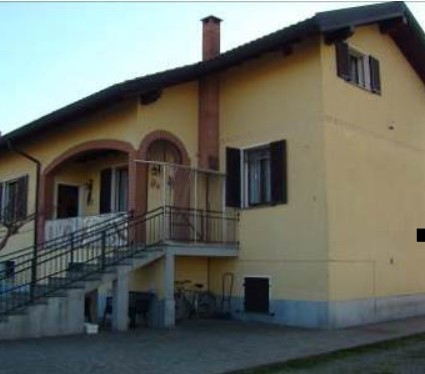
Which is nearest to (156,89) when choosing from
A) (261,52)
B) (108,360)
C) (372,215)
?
(261,52)

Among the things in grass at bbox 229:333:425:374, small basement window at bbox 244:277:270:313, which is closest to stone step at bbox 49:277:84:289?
small basement window at bbox 244:277:270:313

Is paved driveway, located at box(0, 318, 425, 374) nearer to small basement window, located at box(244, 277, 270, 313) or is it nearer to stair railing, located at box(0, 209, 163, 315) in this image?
small basement window, located at box(244, 277, 270, 313)

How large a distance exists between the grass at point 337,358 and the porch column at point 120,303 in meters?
4.98

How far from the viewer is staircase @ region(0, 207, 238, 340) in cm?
→ 1259

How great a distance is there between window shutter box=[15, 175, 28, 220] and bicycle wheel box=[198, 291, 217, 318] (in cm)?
652

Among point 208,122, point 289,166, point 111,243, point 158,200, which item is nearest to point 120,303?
point 111,243

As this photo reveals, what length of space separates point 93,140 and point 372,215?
746 centimetres

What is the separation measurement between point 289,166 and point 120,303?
5085 mm

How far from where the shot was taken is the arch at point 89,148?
16328 millimetres

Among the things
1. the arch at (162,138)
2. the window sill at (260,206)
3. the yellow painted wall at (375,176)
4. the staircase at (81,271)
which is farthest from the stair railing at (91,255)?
the yellow painted wall at (375,176)

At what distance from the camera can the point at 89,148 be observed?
17.6 meters

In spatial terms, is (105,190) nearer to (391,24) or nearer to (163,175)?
(163,175)

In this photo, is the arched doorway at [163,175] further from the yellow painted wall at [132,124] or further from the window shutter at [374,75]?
the window shutter at [374,75]

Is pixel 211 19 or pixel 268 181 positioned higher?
pixel 211 19
